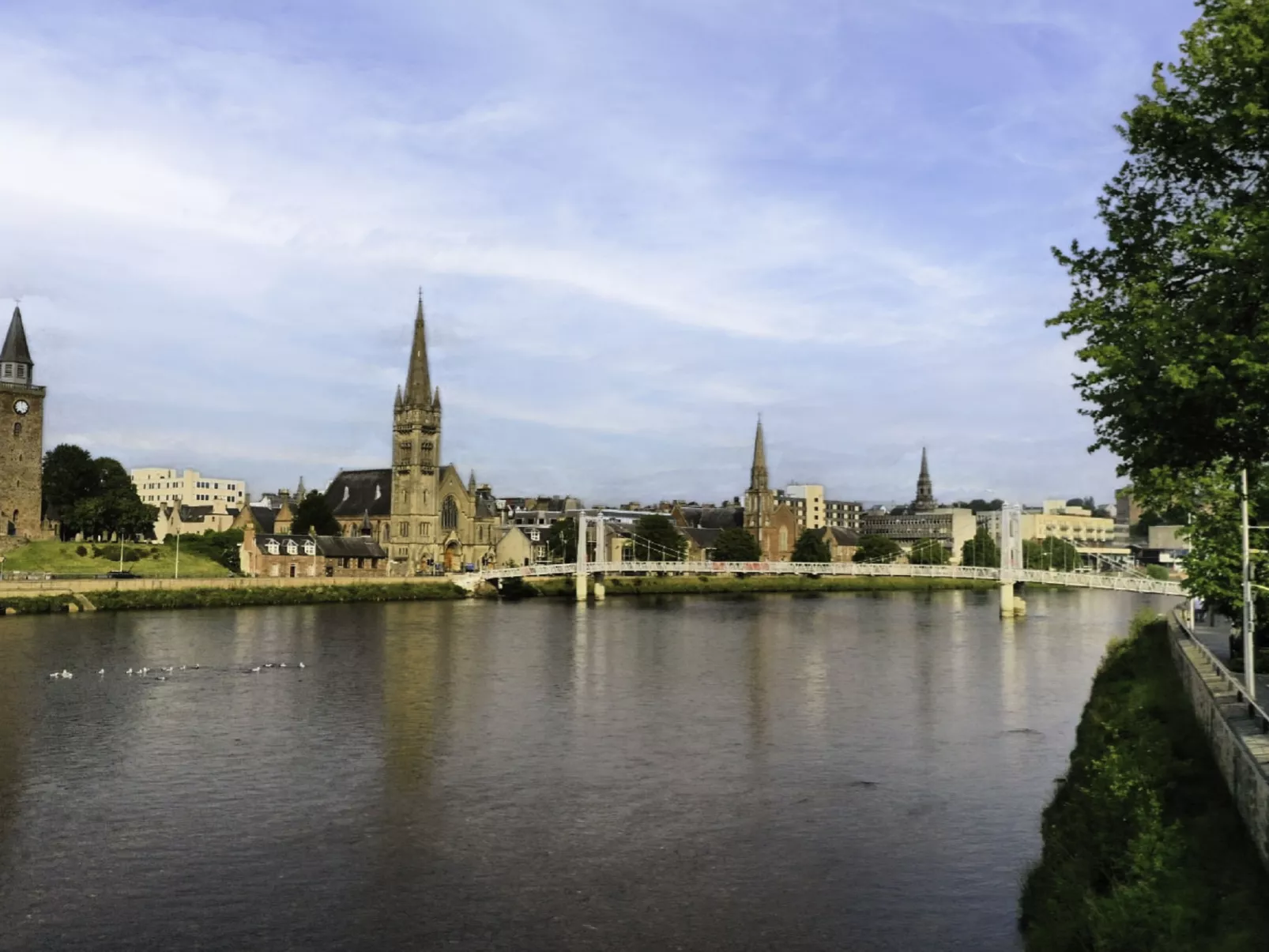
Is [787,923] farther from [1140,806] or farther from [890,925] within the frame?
[1140,806]

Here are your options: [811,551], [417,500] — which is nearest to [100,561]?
[417,500]

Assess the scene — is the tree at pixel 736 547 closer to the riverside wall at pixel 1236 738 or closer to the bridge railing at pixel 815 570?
the bridge railing at pixel 815 570

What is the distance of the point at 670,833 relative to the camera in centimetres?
2581

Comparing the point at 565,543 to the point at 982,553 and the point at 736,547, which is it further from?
the point at 982,553

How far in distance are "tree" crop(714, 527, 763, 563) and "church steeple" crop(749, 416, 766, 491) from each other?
32.8 meters

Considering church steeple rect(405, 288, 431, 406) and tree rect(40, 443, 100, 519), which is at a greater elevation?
church steeple rect(405, 288, 431, 406)

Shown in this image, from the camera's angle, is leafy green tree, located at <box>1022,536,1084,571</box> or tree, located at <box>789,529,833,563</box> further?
tree, located at <box>789,529,833,563</box>

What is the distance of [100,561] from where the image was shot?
98938mm

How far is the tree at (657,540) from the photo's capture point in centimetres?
14962

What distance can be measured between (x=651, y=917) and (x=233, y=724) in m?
22.7

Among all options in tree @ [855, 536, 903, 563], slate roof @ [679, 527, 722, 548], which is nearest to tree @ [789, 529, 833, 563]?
tree @ [855, 536, 903, 563]

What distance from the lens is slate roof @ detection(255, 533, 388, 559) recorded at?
114m

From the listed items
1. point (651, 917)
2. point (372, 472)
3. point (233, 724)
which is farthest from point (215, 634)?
point (372, 472)

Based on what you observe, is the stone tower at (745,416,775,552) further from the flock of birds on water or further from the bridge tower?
the flock of birds on water
